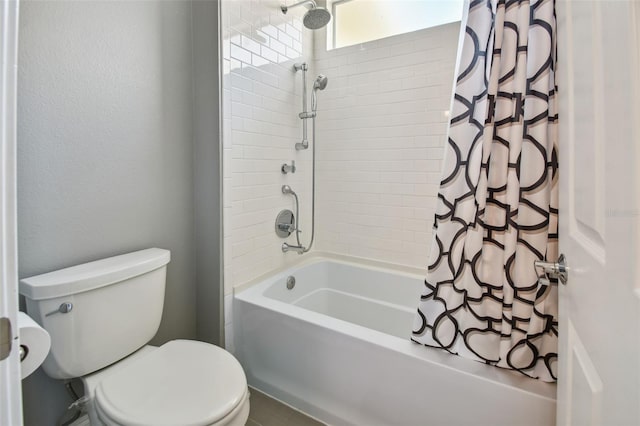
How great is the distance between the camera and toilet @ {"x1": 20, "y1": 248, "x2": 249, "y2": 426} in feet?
3.02

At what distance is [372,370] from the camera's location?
1247mm

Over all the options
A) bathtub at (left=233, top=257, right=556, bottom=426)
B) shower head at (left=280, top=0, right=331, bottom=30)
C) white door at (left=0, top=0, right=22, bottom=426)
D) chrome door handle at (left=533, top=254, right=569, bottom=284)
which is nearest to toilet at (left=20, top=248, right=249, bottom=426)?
bathtub at (left=233, top=257, right=556, bottom=426)

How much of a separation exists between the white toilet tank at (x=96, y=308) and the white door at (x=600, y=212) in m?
1.36

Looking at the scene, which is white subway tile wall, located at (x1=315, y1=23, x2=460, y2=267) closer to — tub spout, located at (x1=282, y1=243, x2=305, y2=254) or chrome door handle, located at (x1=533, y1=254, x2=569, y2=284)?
tub spout, located at (x1=282, y1=243, x2=305, y2=254)

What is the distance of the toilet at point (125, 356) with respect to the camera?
36.3 inches

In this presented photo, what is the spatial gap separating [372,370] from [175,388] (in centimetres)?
73

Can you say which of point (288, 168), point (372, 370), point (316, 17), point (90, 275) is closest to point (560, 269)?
point (372, 370)

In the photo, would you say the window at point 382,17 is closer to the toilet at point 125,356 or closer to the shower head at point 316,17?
the shower head at point 316,17

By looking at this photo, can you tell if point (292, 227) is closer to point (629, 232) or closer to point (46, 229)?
point (46, 229)

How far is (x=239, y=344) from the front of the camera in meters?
1.65

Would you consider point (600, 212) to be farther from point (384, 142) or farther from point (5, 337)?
point (384, 142)

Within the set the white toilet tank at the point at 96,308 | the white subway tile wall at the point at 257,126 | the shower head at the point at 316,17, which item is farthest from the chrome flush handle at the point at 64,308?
the shower head at the point at 316,17

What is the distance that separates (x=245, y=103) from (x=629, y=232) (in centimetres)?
162

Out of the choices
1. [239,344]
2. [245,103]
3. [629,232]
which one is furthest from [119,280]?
[629,232]
